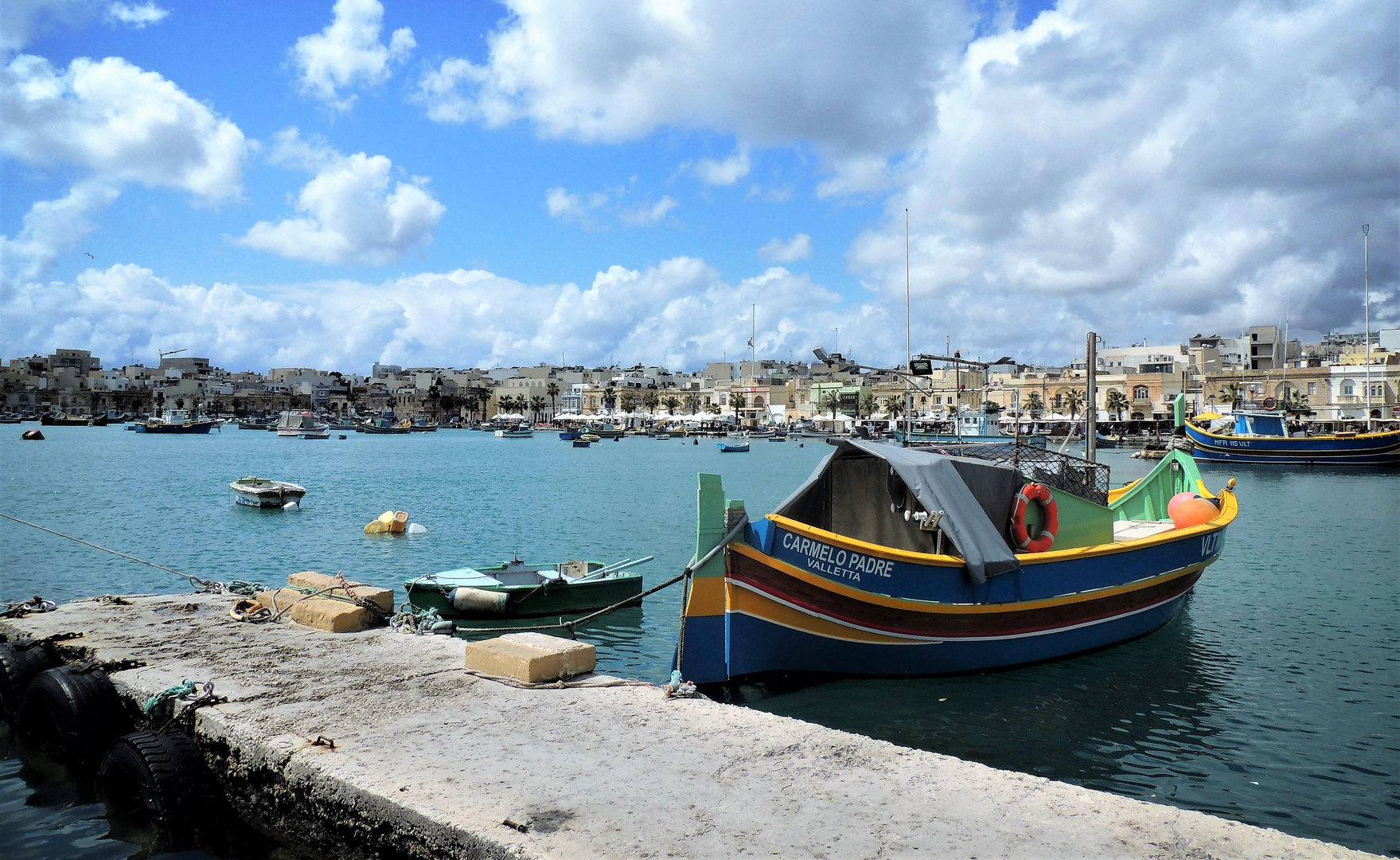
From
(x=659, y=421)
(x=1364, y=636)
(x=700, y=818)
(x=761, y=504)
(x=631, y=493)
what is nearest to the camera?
(x=700, y=818)

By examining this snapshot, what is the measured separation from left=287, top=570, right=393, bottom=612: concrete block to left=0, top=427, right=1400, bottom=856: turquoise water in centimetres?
379

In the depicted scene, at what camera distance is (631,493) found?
153 ft

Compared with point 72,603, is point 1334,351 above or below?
above

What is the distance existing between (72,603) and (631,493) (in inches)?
1364

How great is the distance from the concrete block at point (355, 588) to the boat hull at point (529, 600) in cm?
315

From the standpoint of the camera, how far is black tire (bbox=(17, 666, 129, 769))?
8523 millimetres

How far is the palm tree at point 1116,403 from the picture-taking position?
11644 cm

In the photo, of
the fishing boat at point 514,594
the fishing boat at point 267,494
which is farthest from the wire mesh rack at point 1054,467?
the fishing boat at point 267,494

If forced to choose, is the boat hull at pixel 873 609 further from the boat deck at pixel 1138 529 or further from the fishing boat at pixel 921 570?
the boat deck at pixel 1138 529

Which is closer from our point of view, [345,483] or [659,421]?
[345,483]

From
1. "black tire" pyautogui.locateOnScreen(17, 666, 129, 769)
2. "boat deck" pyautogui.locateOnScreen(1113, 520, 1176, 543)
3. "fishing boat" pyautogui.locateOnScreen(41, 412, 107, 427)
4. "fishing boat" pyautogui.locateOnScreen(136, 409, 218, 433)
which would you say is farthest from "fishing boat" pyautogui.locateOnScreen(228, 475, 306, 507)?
"fishing boat" pyautogui.locateOnScreen(41, 412, 107, 427)

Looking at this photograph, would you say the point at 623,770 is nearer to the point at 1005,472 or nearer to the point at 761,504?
the point at 1005,472

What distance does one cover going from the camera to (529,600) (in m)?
15.8

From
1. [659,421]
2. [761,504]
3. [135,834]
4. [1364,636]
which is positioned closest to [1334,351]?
[659,421]
